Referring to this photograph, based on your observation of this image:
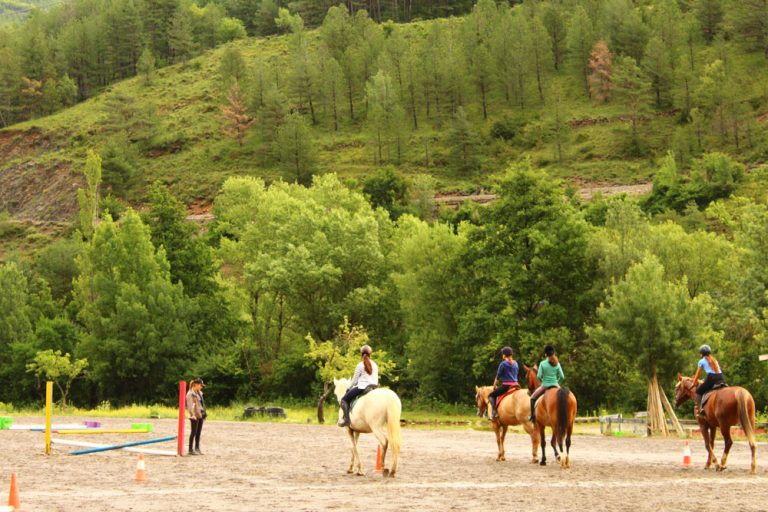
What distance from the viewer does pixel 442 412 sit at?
5884 centimetres

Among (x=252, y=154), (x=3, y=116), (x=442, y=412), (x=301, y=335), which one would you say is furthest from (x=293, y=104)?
(x=442, y=412)

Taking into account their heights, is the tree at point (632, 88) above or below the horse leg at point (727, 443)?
above

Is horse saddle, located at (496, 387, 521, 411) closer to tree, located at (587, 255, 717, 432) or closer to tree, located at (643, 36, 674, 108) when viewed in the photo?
tree, located at (587, 255, 717, 432)

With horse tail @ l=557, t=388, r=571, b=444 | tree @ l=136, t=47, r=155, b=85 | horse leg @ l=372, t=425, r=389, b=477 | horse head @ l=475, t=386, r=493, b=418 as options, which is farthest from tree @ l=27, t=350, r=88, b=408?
A: tree @ l=136, t=47, r=155, b=85

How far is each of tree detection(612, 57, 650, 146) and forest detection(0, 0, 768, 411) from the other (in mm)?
556

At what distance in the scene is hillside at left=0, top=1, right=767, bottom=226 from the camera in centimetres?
12538

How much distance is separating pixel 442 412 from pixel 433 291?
853 centimetres

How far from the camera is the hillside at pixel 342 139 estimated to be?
12538 cm

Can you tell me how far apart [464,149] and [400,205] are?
2591 centimetres

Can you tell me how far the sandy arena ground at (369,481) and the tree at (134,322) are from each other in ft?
132

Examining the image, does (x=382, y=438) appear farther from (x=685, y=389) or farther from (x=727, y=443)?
(x=685, y=389)

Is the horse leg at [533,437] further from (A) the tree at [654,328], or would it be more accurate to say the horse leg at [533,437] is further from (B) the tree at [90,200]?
(B) the tree at [90,200]

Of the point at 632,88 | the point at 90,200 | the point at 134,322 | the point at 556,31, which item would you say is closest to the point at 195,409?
the point at 134,322

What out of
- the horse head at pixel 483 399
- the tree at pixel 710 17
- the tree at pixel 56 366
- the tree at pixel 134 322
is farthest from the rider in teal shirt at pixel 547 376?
the tree at pixel 710 17
